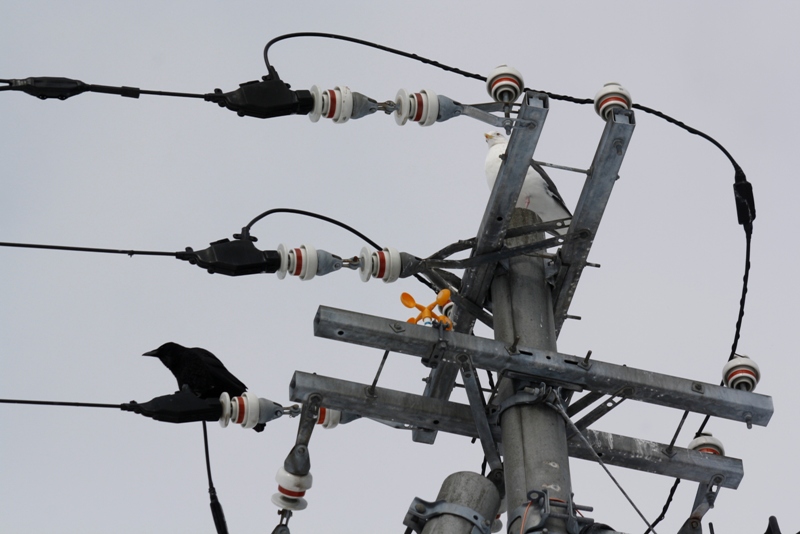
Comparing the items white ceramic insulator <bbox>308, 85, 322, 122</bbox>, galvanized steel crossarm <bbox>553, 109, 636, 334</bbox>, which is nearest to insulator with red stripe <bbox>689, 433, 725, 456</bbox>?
galvanized steel crossarm <bbox>553, 109, 636, 334</bbox>

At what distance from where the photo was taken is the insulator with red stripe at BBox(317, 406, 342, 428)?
8.15 meters

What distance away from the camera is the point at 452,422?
26.5ft

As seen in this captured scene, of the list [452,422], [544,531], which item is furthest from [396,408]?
[544,531]

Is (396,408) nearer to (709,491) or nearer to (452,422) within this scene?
(452,422)

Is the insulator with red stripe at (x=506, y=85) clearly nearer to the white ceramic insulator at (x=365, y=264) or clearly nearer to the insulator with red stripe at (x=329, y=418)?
the white ceramic insulator at (x=365, y=264)

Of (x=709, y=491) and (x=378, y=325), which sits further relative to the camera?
(x=709, y=491)

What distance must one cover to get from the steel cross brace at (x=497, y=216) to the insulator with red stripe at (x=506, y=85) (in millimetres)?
249

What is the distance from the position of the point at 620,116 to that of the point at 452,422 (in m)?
1.89

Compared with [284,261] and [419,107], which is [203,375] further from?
[419,107]

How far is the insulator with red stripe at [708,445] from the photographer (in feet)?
Answer: 27.4

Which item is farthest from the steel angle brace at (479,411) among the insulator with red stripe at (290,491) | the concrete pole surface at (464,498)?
the insulator with red stripe at (290,491)

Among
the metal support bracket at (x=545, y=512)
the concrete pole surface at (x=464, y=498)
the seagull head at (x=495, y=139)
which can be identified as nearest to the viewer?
the metal support bracket at (x=545, y=512)

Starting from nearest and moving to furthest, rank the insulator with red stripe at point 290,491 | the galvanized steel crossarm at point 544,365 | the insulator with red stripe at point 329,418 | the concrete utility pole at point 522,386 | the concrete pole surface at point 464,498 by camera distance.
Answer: the concrete pole surface at point 464,498, the concrete utility pole at point 522,386, the galvanized steel crossarm at point 544,365, the insulator with red stripe at point 290,491, the insulator with red stripe at point 329,418

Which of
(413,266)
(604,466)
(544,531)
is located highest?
(413,266)
